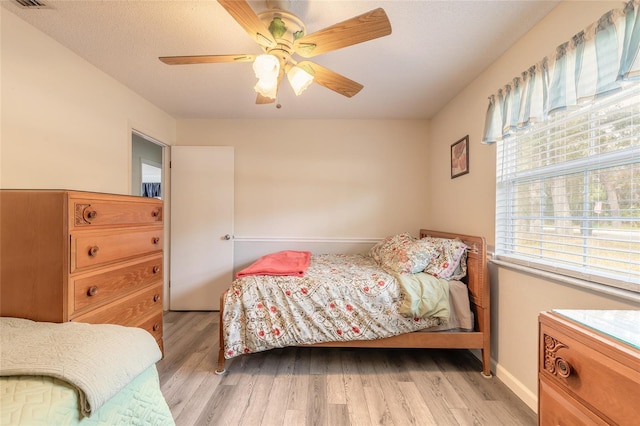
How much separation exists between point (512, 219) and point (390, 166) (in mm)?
1648

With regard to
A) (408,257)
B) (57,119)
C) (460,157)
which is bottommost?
(408,257)

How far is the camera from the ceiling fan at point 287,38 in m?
1.17

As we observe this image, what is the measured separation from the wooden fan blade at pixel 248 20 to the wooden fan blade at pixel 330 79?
0.21 m

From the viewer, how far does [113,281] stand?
1.52 meters

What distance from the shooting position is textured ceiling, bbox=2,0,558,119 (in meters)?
1.49

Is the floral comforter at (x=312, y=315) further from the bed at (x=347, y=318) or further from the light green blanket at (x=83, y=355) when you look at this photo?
the light green blanket at (x=83, y=355)

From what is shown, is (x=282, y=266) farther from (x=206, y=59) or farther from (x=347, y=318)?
(x=206, y=59)

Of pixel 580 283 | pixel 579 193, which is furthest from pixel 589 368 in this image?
pixel 579 193

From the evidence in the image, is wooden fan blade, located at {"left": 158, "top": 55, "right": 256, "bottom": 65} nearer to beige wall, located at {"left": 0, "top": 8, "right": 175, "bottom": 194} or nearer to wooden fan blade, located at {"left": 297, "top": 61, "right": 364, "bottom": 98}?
wooden fan blade, located at {"left": 297, "top": 61, "right": 364, "bottom": 98}

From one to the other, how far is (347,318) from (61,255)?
1701 mm

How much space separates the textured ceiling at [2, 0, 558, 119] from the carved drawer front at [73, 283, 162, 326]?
→ 1.71 m

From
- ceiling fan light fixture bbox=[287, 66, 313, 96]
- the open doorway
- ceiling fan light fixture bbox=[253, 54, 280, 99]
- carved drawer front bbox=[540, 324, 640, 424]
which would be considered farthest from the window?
the open doorway

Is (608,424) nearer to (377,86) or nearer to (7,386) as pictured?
(7,386)

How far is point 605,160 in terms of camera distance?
1.26m
